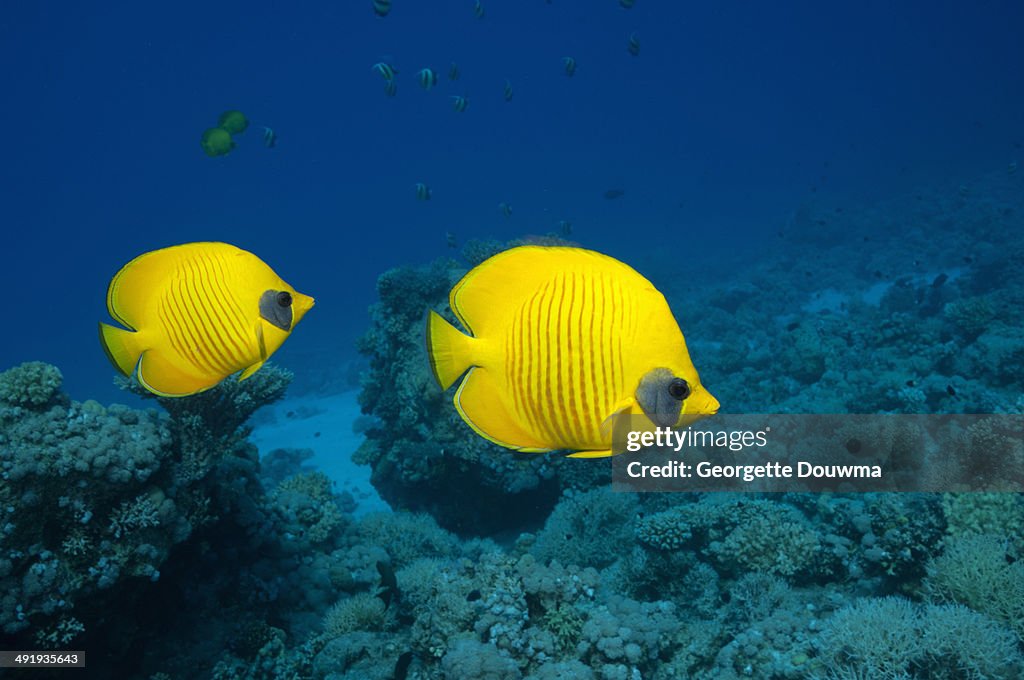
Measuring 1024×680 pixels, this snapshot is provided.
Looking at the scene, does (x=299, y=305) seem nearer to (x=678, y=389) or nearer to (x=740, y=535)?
(x=678, y=389)

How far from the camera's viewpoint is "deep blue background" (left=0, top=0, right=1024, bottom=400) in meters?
61.8

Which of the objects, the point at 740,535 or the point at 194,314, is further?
the point at 740,535

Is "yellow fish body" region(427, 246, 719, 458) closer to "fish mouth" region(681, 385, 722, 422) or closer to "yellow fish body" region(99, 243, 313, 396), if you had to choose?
"fish mouth" region(681, 385, 722, 422)

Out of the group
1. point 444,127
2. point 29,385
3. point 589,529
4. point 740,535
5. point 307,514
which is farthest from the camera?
point 444,127

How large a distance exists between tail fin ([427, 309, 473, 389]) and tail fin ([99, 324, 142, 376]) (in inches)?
44.2

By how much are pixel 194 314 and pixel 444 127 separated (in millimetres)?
147166

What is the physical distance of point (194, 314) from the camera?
165cm

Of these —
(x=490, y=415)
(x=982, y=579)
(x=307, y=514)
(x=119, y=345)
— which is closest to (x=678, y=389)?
(x=490, y=415)

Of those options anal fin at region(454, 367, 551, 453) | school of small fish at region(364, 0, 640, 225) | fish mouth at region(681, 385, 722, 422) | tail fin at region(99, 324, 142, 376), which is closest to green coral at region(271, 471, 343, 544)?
tail fin at region(99, 324, 142, 376)

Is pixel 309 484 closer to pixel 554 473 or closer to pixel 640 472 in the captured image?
pixel 554 473

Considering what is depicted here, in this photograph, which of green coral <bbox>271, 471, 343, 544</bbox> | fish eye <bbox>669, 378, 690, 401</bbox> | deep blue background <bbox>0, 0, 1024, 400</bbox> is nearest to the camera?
fish eye <bbox>669, 378, 690, 401</bbox>

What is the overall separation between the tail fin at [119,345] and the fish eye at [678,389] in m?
1.69

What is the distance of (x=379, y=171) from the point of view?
125 metres

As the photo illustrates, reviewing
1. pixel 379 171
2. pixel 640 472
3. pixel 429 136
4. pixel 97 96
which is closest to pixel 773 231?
pixel 640 472
